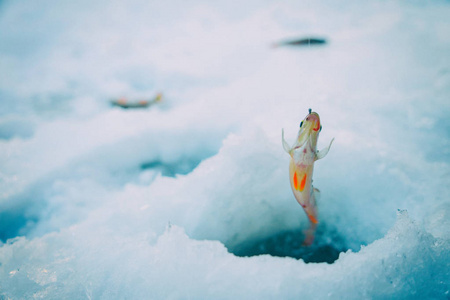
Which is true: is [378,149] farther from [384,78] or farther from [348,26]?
[348,26]

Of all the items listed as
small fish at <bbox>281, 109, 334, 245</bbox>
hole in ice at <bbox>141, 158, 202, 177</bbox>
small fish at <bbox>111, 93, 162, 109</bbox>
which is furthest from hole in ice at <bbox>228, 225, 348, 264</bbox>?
small fish at <bbox>111, 93, 162, 109</bbox>

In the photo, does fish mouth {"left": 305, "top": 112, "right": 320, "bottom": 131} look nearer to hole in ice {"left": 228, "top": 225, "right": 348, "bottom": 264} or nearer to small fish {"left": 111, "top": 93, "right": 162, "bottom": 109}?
hole in ice {"left": 228, "top": 225, "right": 348, "bottom": 264}

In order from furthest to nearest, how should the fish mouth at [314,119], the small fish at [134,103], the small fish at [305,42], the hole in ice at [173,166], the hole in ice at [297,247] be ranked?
the small fish at [305,42]
the small fish at [134,103]
the hole in ice at [173,166]
the hole in ice at [297,247]
the fish mouth at [314,119]

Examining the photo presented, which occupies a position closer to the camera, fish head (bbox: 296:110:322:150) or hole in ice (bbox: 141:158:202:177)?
fish head (bbox: 296:110:322:150)

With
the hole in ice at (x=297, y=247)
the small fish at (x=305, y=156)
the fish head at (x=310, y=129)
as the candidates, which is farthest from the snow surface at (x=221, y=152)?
the fish head at (x=310, y=129)

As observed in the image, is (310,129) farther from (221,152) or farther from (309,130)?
(221,152)

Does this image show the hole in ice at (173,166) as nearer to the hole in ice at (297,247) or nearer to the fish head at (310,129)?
the hole in ice at (297,247)

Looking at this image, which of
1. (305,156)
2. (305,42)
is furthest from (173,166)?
(305,42)
